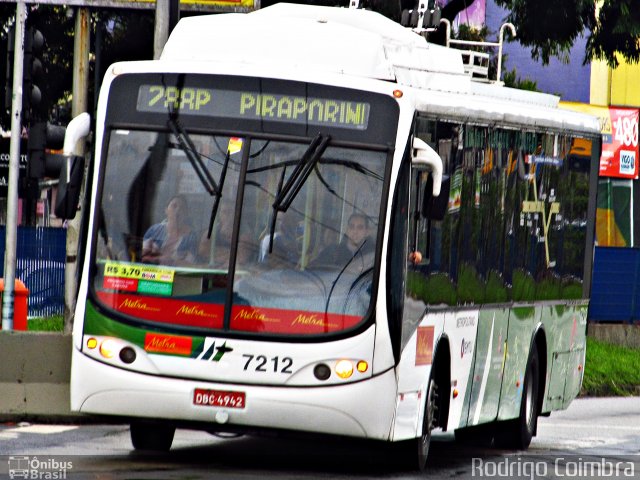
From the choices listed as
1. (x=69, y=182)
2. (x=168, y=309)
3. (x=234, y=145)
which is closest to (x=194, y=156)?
(x=234, y=145)

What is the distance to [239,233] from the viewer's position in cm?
1155

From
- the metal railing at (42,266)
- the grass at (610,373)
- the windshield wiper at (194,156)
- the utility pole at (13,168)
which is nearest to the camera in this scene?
the windshield wiper at (194,156)

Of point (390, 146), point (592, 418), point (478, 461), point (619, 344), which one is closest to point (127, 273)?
point (390, 146)

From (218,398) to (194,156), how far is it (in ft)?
5.26

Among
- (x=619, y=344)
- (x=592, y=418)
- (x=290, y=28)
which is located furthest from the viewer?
(x=619, y=344)

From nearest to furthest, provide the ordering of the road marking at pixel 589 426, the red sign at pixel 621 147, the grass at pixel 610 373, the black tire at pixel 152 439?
the black tire at pixel 152 439, the road marking at pixel 589 426, the grass at pixel 610 373, the red sign at pixel 621 147

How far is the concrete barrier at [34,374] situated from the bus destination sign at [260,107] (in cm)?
329

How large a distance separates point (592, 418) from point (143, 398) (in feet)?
30.1

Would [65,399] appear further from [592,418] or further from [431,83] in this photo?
[592,418]

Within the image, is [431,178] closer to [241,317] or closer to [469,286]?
[469,286]

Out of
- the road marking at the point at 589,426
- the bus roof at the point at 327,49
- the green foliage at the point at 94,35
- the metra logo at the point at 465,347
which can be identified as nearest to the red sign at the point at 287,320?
the bus roof at the point at 327,49

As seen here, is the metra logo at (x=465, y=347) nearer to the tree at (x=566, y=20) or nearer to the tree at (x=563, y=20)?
the tree at (x=563, y=20)

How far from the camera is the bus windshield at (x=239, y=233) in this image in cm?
1145

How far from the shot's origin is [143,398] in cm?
1145
